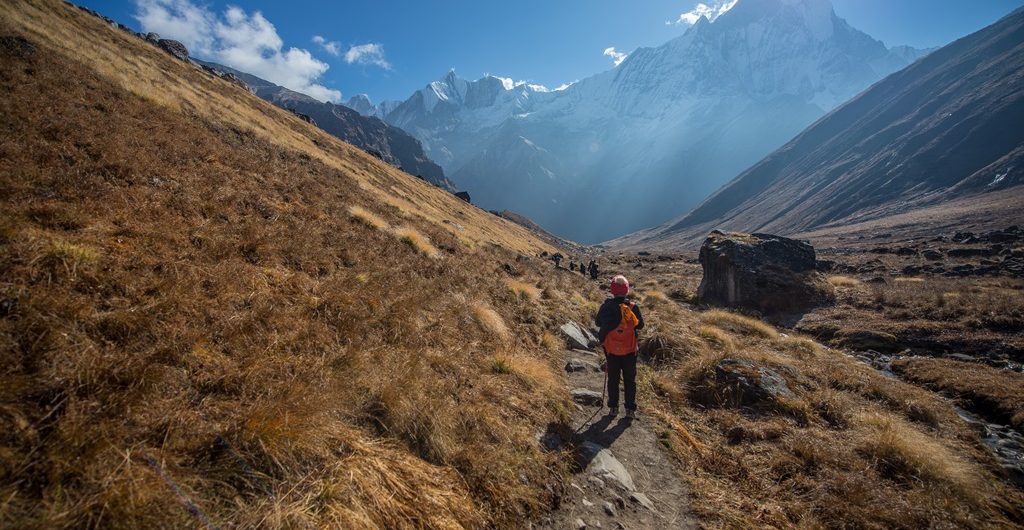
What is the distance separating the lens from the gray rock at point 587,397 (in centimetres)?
771

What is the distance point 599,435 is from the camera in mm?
6551

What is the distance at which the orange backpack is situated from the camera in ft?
24.3

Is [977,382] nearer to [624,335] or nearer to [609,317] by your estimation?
[624,335]

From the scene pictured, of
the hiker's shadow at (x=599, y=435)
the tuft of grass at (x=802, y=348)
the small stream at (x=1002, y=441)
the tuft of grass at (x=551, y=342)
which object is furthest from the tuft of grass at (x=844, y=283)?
the hiker's shadow at (x=599, y=435)

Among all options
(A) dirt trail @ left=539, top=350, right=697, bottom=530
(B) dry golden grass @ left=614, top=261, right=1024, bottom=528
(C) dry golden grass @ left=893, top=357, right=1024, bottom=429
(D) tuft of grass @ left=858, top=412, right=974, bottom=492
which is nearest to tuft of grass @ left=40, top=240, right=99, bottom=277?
(A) dirt trail @ left=539, top=350, right=697, bottom=530

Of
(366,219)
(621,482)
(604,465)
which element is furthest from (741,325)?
(366,219)

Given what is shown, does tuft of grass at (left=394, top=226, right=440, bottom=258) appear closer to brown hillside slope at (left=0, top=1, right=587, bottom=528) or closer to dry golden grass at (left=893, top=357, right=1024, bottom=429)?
brown hillside slope at (left=0, top=1, right=587, bottom=528)

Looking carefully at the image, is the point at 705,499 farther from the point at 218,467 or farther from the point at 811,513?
the point at 218,467

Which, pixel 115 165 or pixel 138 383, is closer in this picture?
pixel 138 383

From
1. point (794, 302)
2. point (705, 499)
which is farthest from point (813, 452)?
point (794, 302)

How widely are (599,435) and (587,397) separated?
131 centimetres

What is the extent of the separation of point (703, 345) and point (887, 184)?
19787 centimetres

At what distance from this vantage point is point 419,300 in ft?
27.0

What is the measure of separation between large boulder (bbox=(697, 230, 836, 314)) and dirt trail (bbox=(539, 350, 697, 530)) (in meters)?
18.2
